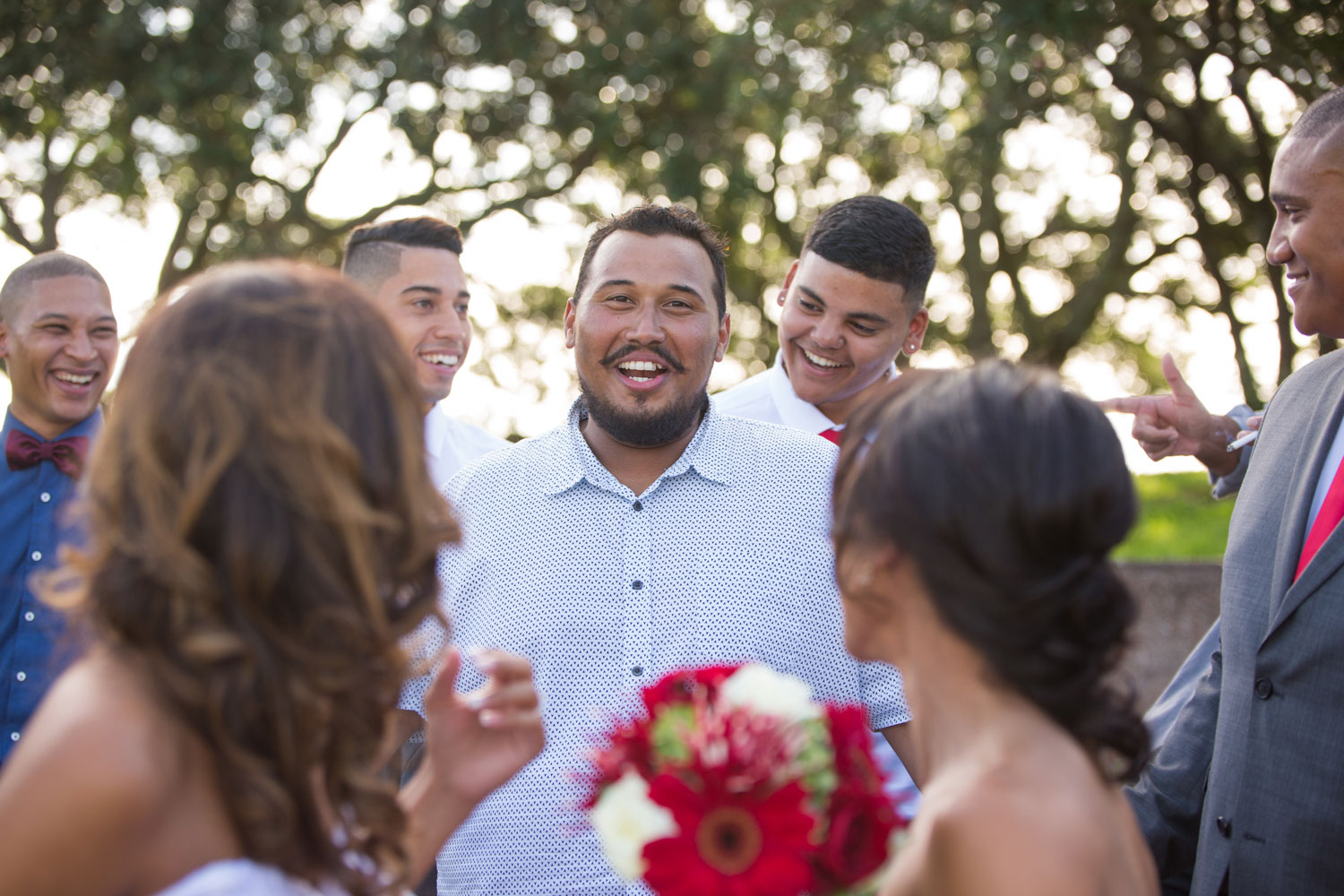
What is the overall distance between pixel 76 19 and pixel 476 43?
4.18 metres

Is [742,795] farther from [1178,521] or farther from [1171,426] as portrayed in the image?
[1178,521]

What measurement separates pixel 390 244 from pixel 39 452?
6.68ft

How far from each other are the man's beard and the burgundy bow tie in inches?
91.6

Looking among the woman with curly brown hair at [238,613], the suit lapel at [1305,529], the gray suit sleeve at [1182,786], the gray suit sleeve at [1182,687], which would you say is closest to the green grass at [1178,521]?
the gray suit sleeve at [1182,687]

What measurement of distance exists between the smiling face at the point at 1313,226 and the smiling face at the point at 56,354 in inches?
178

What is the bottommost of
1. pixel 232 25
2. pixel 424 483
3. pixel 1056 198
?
pixel 424 483

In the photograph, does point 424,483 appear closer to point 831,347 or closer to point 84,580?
point 84,580

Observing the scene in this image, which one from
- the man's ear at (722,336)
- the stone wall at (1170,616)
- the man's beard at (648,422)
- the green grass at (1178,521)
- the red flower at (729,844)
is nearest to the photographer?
the red flower at (729,844)

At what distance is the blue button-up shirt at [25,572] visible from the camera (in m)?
4.35

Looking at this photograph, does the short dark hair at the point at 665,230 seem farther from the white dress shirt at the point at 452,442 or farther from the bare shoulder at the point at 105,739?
the bare shoulder at the point at 105,739

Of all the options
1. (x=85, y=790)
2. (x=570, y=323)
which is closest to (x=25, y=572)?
(x=570, y=323)

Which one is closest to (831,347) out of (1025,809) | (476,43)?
(1025,809)

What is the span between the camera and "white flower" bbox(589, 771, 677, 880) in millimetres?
1937

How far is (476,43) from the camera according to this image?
1362 cm
